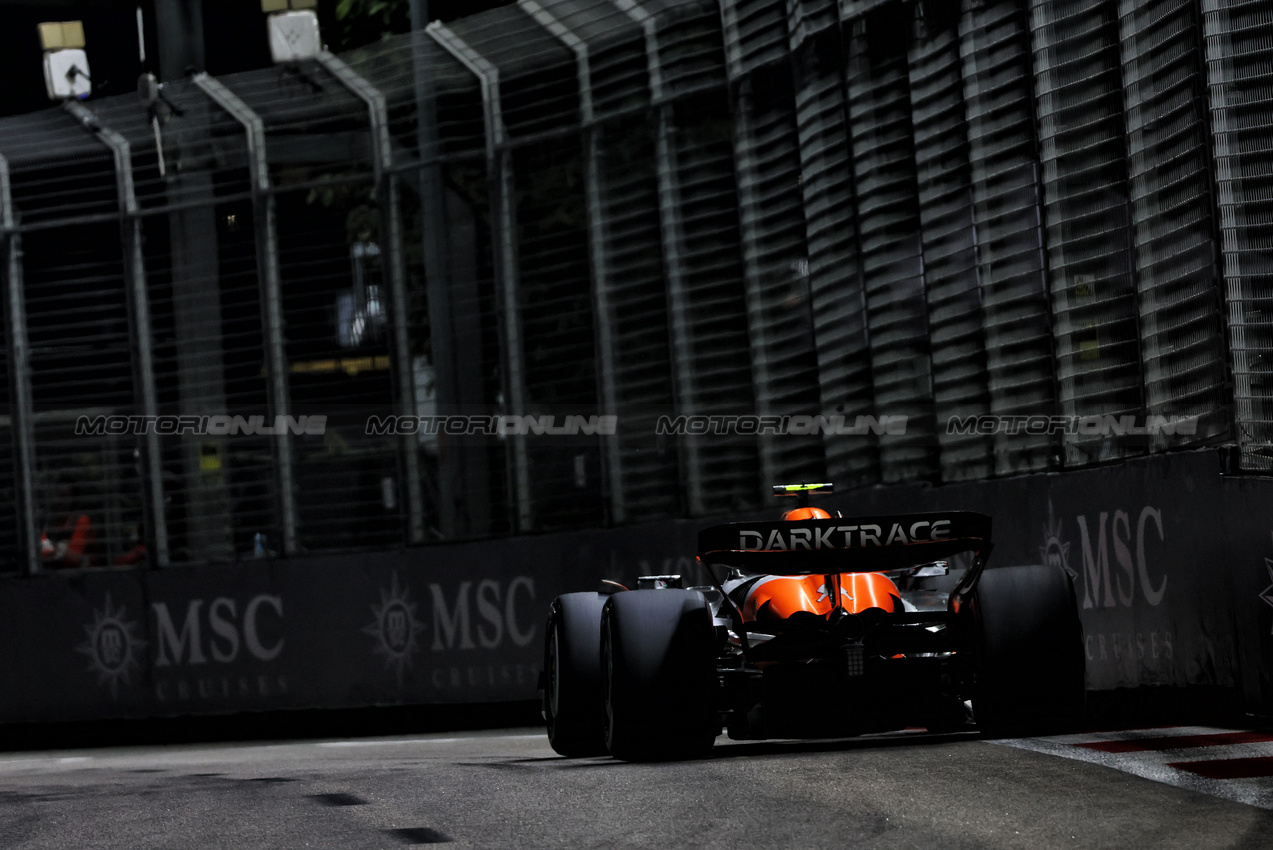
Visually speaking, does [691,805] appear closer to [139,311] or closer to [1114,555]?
[1114,555]

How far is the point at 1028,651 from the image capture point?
8.46 metres

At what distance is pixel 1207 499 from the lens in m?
9.48

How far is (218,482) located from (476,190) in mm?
3258

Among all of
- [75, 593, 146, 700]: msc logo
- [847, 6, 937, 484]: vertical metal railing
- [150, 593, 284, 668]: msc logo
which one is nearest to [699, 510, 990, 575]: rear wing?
[847, 6, 937, 484]: vertical metal railing

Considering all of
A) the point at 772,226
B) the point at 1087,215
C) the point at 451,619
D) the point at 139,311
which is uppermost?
the point at 772,226

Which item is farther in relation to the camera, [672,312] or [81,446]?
[81,446]

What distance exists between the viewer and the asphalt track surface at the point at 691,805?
609 centimetres

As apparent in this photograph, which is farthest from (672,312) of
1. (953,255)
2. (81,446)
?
(81,446)

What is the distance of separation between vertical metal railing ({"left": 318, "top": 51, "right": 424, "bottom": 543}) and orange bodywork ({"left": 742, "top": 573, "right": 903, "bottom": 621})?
7376 millimetres

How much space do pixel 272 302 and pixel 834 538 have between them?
9.54 metres

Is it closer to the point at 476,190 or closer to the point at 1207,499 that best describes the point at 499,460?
the point at 476,190

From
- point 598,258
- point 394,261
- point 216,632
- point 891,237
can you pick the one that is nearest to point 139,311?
point 394,261

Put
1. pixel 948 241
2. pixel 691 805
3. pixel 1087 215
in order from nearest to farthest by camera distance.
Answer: pixel 691 805 → pixel 1087 215 → pixel 948 241

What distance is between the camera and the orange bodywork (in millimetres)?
9320
